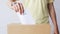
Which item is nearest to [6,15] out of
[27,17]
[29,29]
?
[27,17]

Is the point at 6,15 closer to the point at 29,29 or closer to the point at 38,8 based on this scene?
the point at 38,8

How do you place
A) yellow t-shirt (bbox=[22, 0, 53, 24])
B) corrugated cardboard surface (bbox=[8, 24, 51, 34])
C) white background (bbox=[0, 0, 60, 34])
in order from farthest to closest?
1. white background (bbox=[0, 0, 60, 34])
2. yellow t-shirt (bbox=[22, 0, 53, 24])
3. corrugated cardboard surface (bbox=[8, 24, 51, 34])

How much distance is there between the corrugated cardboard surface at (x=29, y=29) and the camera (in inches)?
35.3

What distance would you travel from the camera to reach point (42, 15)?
1128 millimetres

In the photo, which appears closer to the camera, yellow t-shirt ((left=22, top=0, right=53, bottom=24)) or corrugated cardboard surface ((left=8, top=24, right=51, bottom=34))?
corrugated cardboard surface ((left=8, top=24, right=51, bottom=34))

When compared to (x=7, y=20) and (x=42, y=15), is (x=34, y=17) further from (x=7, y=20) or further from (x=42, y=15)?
(x=7, y=20)

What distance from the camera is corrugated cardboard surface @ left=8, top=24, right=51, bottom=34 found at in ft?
2.94

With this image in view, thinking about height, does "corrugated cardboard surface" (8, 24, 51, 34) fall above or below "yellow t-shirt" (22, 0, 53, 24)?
below

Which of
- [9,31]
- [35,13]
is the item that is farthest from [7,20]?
[9,31]

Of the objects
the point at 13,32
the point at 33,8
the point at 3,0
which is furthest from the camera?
the point at 3,0

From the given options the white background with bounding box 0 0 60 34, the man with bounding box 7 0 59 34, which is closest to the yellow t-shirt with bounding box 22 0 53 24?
the man with bounding box 7 0 59 34

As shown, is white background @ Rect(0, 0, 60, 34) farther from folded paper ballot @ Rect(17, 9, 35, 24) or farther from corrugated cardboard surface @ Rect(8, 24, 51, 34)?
corrugated cardboard surface @ Rect(8, 24, 51, 34)

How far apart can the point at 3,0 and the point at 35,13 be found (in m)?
0.51

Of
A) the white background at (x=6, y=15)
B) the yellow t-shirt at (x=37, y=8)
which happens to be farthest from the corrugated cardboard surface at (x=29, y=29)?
the white background at (x=6, y=15)
